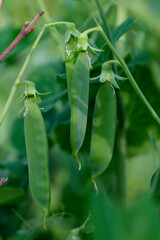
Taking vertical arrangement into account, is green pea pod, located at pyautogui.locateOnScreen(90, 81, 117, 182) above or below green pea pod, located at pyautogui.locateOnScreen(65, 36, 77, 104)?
below

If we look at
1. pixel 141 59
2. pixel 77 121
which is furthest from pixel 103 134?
pixel 141 59

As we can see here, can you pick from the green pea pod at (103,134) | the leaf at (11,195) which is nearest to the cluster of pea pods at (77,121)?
the green pea pod at (103,134)

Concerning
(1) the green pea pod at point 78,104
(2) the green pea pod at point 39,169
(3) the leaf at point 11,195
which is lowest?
(3) the leaf at point 11,195

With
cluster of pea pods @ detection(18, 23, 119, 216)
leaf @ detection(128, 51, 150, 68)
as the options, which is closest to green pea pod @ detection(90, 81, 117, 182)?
cluster of pea pods @ detection(18, 23, 119, 216)

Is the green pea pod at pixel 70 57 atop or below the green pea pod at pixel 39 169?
atop

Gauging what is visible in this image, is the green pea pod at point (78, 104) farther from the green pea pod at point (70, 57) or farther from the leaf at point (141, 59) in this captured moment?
the leaf at point (141, 59)

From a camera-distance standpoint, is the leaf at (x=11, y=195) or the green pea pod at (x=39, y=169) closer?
the green pea pod at (x=39, y=169)

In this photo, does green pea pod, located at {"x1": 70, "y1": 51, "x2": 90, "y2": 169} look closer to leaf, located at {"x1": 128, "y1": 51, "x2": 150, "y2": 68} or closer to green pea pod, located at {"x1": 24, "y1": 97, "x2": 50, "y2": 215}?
green pea pod, located at {"x1": 24, "y1": 97, "x2": 50, "y2": 215}
